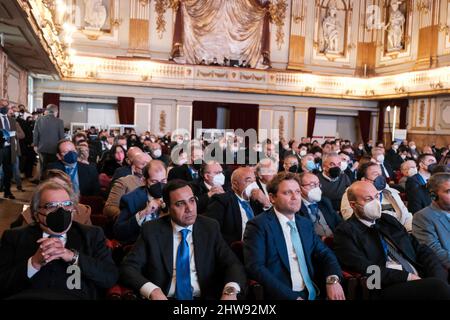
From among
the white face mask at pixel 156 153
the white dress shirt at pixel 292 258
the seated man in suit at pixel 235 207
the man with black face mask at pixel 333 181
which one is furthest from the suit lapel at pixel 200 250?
the white face mask at pixel 156 153

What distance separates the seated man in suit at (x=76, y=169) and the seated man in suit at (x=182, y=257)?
283cm

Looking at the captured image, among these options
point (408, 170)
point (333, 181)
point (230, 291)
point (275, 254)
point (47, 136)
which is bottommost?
point (230, 291)

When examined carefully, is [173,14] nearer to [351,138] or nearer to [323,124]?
[323,124]

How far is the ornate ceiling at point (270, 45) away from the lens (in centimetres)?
1747

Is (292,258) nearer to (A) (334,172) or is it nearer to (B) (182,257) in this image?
(B) (182,257)

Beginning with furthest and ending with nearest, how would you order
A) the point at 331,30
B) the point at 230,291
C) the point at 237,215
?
the point at 331,30
the point at 237,215
the point at 230,291

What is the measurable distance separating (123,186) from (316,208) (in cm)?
181

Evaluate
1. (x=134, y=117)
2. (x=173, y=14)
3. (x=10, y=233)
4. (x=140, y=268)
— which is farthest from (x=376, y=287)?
(x=173, y=14)

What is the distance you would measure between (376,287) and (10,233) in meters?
2.17

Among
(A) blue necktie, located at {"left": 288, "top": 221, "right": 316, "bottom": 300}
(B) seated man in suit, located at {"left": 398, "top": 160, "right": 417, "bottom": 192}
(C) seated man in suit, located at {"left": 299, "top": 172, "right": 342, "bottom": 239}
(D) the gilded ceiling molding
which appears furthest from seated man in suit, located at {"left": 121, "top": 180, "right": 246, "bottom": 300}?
(D) the gilded ceiling molding

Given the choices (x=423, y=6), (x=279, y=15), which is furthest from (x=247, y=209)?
(x=279, y=15)

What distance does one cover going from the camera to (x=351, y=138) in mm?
21562

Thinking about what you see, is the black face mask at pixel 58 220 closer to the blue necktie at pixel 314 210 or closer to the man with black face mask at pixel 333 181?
the blue necktie at pixel 314 210

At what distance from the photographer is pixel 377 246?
3.34 m
